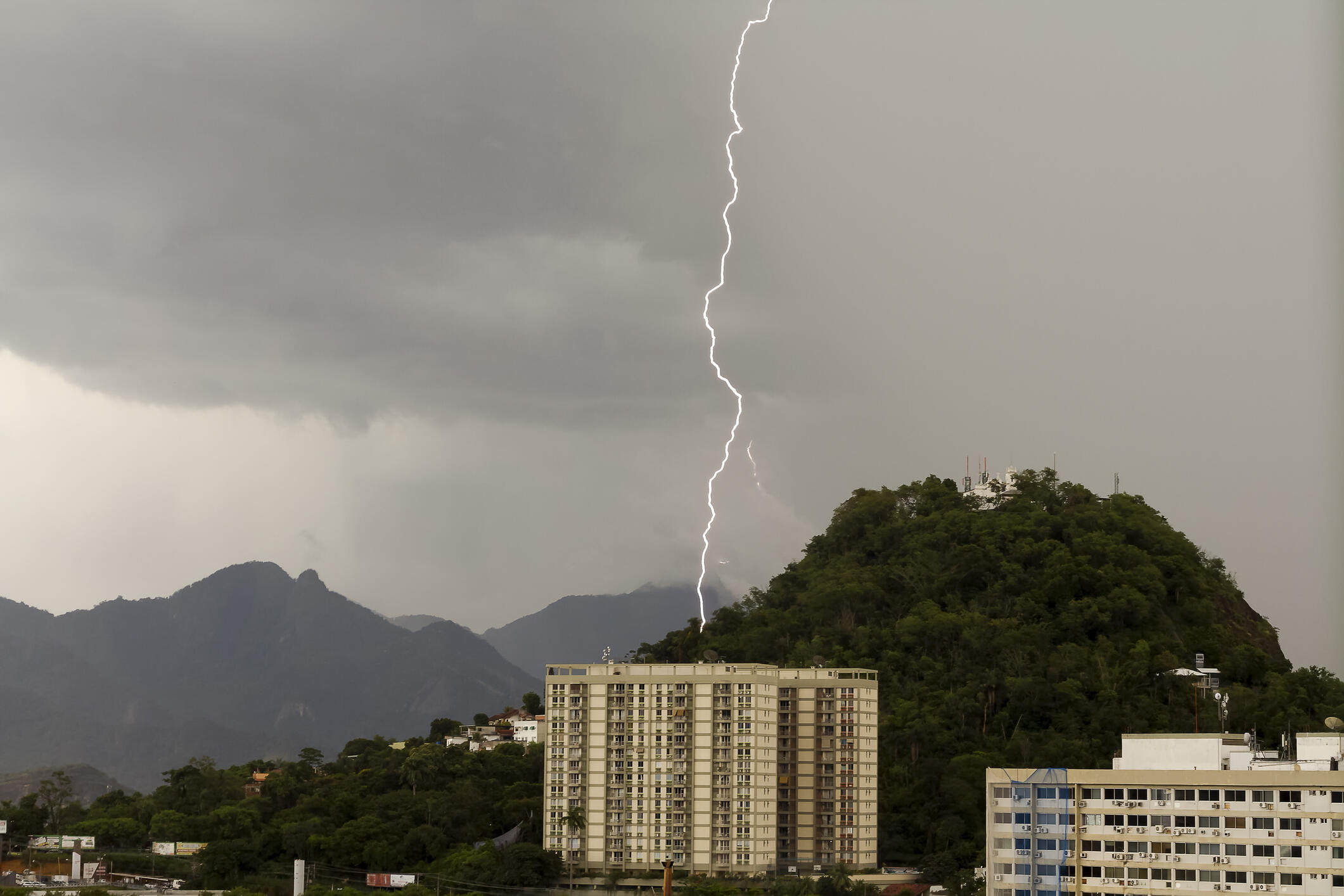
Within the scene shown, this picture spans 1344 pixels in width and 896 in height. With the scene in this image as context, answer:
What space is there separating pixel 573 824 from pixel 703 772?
→ 575 cm

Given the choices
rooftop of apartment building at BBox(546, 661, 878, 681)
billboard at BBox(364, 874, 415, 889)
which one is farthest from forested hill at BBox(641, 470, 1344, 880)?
billboard at BBox(364, 874, 415, 889)

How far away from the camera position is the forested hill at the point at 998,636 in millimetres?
71875

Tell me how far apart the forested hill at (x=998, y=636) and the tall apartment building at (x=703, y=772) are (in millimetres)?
4413

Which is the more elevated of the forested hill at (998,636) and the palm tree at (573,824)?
the forested hill at (998,636)

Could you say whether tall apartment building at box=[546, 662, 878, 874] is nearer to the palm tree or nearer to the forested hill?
the palm tree

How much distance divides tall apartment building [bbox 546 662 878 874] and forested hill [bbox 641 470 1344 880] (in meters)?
4.41

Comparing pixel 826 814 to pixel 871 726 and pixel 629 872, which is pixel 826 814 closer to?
pixel 871 726

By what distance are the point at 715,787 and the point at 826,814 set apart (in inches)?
224

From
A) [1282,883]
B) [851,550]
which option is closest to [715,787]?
[1282,883]

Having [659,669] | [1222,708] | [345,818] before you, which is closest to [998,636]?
[1222,708]

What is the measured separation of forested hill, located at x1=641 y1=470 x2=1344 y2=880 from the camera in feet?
236

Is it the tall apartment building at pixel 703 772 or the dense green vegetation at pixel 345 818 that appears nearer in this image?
the tall apartment building at pixel 703 772

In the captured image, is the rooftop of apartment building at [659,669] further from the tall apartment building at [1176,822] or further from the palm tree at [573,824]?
the tall apartment building at [1176,822]

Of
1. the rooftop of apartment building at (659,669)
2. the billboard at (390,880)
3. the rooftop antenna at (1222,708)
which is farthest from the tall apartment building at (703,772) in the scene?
the rooftop antenna at (1222,708)
